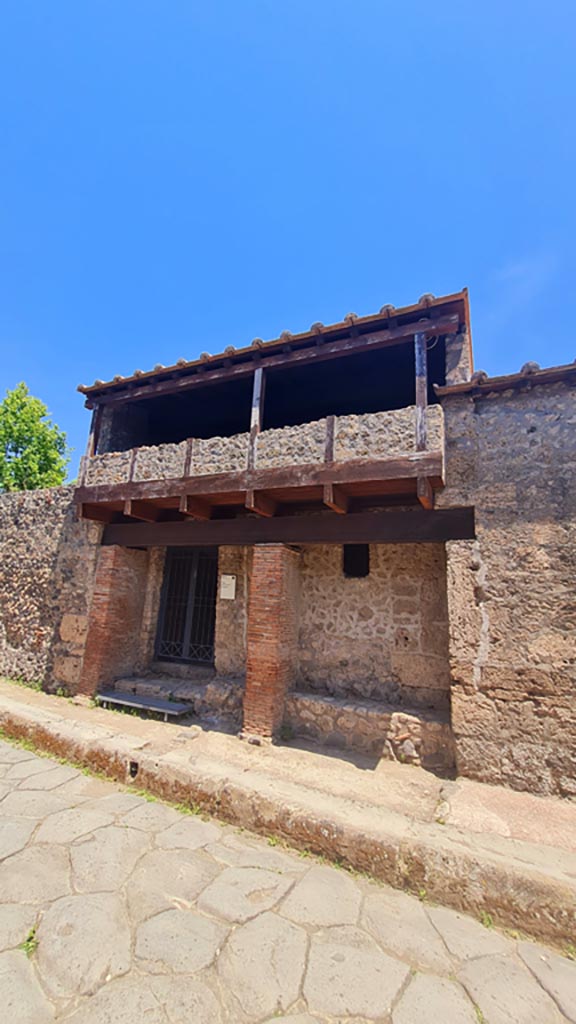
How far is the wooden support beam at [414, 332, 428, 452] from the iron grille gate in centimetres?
471

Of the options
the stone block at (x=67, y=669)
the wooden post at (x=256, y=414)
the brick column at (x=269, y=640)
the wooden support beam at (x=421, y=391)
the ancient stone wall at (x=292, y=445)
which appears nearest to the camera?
the wooden support beam at (x=421, y=391)

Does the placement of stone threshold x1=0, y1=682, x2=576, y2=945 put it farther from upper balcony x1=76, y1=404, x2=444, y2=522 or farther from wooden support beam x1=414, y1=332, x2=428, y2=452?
wooden support beam x1=414, y1=332, x2=428, y2=452

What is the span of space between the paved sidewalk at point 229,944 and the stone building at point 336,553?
111 inches

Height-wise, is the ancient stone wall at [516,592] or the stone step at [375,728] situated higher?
the ancient stone wall at [516,592]

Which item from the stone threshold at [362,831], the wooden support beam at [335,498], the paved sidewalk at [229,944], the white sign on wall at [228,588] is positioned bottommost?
the paved sidewalk at [229,944]

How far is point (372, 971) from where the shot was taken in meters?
2.22

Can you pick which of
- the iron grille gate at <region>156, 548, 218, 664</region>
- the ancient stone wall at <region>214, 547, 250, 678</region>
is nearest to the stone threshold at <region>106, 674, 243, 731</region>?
the ancient stone wall at <region>214, 547, 250, 678</region>

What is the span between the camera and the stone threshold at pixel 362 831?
8.41 ft

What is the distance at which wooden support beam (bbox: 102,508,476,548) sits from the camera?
5613 mm

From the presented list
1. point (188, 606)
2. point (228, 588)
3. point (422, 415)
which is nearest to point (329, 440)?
point (422, 415)

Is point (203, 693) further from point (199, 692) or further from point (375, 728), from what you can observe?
point (375, 728)

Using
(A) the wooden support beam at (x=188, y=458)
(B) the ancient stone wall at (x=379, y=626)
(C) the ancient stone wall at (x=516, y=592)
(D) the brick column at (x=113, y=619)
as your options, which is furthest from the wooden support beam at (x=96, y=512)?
(C) the ancient stone wall at (x=516, y=592)

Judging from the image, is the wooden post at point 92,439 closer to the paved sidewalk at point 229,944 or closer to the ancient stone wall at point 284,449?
the ancient stone wall at point 284,449

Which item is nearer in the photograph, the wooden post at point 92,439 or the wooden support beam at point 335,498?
the wooden support beam at point 335,498
